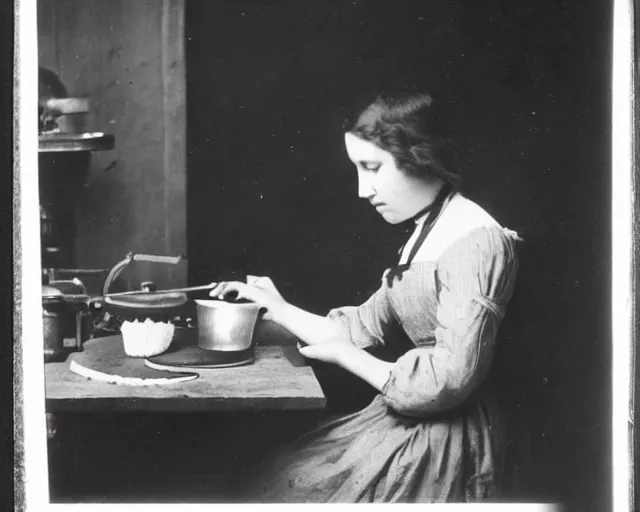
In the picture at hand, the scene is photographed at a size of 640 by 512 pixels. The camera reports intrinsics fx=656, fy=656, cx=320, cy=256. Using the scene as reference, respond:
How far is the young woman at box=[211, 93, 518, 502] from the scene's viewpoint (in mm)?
1125

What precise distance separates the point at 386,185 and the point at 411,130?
103 millimetres

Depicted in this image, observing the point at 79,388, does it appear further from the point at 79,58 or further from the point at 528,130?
the point at 528,130

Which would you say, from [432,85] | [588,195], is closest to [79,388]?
[432,85]

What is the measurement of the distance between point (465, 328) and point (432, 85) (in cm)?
42

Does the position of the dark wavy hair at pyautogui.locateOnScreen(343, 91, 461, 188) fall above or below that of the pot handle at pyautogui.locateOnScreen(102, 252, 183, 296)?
above

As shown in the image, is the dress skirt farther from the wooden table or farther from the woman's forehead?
the woman's forehead

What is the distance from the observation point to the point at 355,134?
3.71 ft

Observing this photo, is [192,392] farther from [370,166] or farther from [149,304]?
[370,166]

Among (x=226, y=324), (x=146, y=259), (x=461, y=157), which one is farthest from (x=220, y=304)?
(x=461, y=157)

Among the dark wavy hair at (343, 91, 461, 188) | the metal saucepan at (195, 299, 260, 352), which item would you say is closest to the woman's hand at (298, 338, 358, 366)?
the metal saucepan at (195, 299, 260, 352)

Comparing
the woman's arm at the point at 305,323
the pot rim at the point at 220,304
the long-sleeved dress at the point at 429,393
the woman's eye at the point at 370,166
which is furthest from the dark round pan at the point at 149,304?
the woman's eye at the point at 370,166

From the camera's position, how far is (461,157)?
44.6 inches

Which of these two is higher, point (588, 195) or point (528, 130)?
point (528, 130)

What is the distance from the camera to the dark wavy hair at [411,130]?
3.69 ft
